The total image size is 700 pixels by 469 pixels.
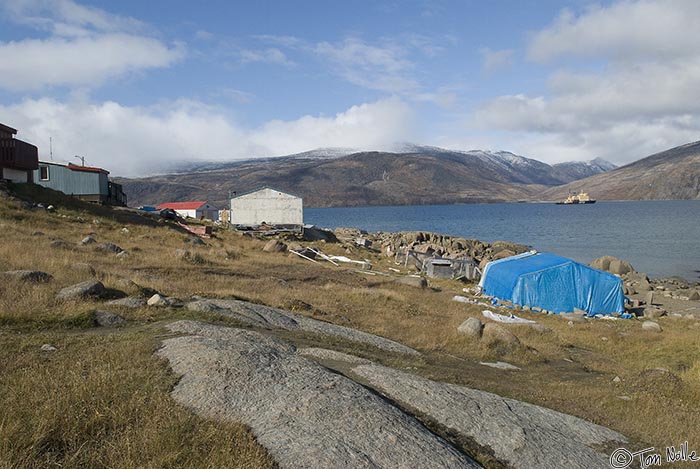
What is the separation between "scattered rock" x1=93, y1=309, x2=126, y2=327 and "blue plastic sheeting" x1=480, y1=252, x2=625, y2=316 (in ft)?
76.3

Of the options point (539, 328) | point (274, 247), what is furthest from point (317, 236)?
point (539, 328)

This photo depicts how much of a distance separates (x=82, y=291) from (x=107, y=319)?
2255mm

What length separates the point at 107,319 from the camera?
11547mm

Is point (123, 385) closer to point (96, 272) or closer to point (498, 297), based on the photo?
point (96, 272)

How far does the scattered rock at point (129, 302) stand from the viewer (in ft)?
42.2

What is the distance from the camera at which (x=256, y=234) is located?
5675 centimetres

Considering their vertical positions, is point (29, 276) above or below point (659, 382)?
above

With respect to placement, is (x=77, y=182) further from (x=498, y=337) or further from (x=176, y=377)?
(x=176, y=377)

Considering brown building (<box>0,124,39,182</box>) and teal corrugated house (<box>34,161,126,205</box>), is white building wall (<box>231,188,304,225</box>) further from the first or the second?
brown building (<box>0,124,39,182</box>)

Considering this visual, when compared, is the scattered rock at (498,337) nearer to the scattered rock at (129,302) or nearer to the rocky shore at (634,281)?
the scattered rock at (129,302)

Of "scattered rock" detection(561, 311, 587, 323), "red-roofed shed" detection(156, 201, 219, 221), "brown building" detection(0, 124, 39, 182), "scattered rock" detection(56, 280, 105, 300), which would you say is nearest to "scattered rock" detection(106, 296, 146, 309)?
"scattered rock" detection(56, 280, 105, 300)

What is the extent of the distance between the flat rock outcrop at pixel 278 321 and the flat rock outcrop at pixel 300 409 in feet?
15.3

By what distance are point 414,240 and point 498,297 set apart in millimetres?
39718

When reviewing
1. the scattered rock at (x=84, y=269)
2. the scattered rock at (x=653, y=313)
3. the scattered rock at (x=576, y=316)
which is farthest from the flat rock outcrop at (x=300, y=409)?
the scattered rock at (x=653, y=313)
